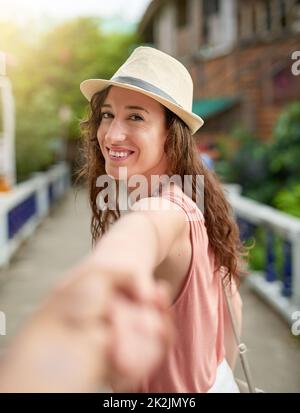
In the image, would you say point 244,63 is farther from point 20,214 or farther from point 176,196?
point 176,196

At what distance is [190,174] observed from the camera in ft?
4.27

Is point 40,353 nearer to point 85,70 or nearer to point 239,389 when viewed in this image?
point 239,389

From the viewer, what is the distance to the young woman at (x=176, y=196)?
3.55 feet

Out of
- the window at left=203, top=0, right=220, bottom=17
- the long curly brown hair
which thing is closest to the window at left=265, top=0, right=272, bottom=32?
the window at left=203, top=0, right=220, bottom=17

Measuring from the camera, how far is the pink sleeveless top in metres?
1.10

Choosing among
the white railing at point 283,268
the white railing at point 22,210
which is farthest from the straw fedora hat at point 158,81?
the white railing at point 22,210

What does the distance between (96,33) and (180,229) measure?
22979 millimetres

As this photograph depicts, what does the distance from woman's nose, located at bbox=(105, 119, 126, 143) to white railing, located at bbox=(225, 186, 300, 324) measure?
3086mm

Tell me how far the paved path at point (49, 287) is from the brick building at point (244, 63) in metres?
4.61

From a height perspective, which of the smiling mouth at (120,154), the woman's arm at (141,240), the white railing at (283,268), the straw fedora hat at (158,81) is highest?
the straw fedora hat at (158,81)

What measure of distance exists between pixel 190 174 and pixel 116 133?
21 cm

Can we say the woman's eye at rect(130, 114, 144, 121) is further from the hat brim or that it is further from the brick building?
the brick building

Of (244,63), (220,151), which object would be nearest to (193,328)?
(220,151)

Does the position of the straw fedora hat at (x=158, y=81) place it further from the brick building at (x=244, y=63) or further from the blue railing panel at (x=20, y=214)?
the brick building at (x=244, y=63)
